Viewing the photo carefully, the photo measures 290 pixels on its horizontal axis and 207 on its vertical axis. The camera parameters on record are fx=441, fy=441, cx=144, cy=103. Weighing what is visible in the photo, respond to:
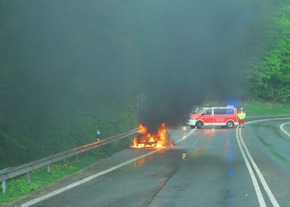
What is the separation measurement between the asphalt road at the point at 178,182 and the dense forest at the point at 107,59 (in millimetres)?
3157

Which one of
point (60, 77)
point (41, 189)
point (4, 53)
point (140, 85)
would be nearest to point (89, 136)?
point (140, 85)

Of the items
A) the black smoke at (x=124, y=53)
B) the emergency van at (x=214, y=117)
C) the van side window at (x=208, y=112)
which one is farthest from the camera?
the van side window at (x=208, y=112)

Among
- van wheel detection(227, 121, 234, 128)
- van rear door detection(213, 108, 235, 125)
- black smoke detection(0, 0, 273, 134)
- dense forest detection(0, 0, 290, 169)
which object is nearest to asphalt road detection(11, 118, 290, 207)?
dense forest detection(0, 0, 290, 169)

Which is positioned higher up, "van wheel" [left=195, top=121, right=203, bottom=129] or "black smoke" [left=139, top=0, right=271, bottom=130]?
"black smoke" [left=139, top=0, right=271, bottom=130]

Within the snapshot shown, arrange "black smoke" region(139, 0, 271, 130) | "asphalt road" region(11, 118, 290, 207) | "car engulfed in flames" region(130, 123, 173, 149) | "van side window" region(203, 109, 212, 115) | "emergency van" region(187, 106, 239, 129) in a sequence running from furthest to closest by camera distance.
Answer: "van side window" region(203, 109, 212, 115) → "emergency van" region(187, 106, 239, 129) → "car engulfed in flames" region(130, 123, 173, 149) → "black smoke" region(139, 0, 271, 130) → "asphalt road" region(11, 118, 290, 207)

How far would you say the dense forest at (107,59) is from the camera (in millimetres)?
14953

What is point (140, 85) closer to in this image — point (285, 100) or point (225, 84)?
point (225, 84)

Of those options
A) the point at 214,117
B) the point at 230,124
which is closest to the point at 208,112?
the point at 214,117

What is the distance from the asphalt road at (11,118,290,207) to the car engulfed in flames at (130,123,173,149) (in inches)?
145

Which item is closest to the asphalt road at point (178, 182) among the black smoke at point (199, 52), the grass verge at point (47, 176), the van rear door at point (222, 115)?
the grass verge at point (47, 176)

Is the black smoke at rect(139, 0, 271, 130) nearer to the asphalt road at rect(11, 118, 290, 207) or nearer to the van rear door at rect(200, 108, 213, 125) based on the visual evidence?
the asphalt road at rect(11, 118, 290, 207)

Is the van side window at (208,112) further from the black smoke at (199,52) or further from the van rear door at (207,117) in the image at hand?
the black smoke at (199,52)

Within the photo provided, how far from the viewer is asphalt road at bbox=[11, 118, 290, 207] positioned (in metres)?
9.52

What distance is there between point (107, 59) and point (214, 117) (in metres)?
23.8
